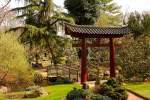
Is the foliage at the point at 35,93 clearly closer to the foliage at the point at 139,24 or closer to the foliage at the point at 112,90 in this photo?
the foliage at the point at 112,90

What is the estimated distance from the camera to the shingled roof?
20.6m

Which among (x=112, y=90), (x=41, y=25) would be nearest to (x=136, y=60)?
(x=41, y=25)

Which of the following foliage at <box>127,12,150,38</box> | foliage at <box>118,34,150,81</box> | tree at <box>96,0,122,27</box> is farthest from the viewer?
tree at <box>96,0,122,27</box>

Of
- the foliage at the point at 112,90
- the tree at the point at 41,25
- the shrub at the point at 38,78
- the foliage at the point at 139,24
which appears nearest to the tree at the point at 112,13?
the foliage at the point at 139,24

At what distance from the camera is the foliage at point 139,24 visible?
3468 centimetres

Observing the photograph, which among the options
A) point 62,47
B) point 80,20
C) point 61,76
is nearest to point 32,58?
point 62,47

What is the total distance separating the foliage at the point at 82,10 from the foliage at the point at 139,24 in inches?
156

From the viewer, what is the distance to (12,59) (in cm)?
2406

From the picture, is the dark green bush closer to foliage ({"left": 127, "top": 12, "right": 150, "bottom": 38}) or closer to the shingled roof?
the shingled roof

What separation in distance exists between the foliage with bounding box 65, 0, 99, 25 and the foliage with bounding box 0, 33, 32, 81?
964 centimetres

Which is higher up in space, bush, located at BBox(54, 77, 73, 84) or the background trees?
the background trees

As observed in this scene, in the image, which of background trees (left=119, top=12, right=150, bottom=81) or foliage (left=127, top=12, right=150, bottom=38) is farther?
foliage (left=127, top=12, right=150, bottom=38)

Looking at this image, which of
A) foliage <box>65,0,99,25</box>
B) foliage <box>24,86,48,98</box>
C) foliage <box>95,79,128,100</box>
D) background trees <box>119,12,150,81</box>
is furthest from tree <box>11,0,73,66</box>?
foliage <box>95,79,128,100</box>

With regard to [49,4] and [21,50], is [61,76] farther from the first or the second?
[49,4]
